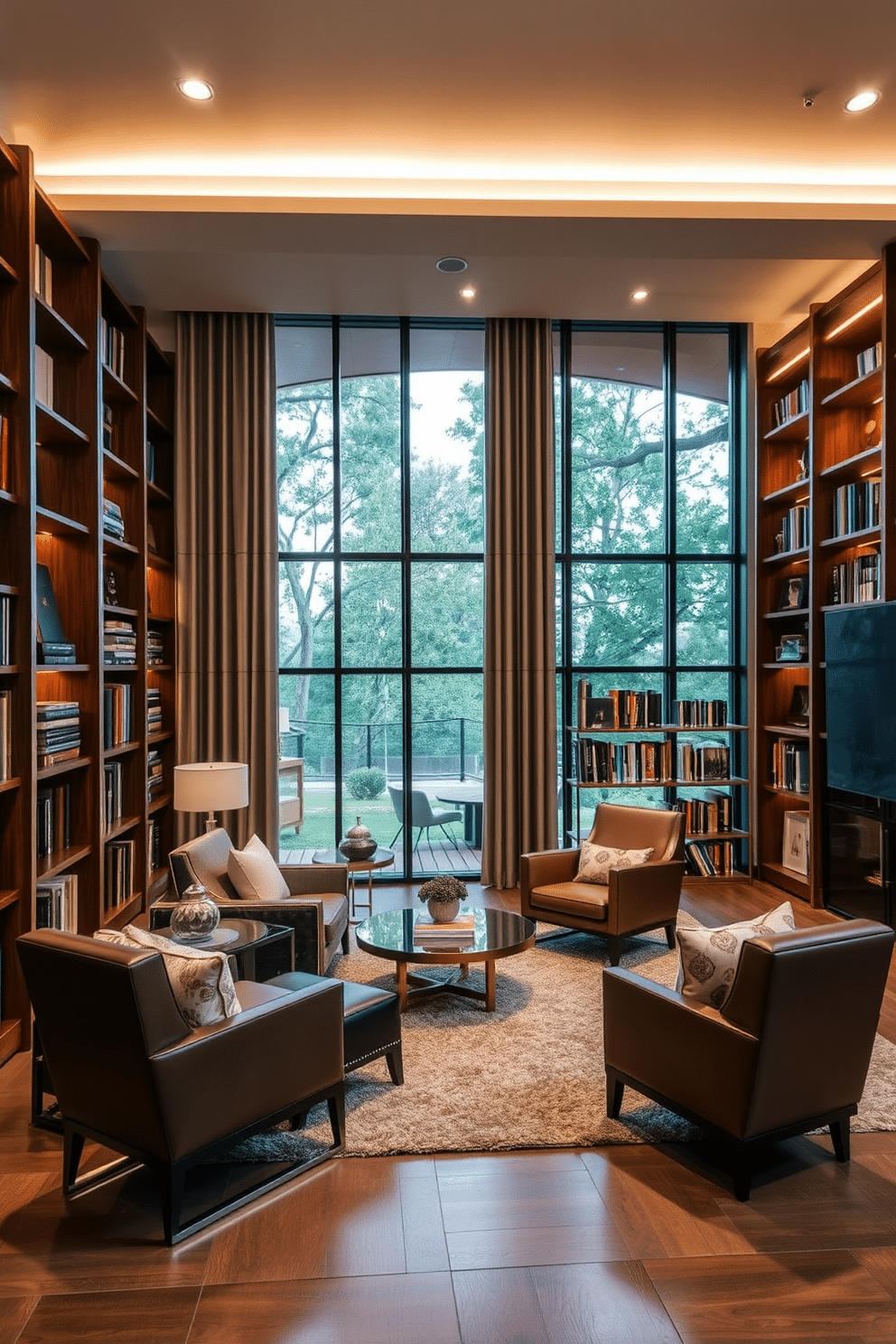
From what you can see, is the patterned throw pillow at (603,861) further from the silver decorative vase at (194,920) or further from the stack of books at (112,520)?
the stack of books at (112,520)

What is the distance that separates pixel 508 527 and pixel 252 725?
7.68 feet

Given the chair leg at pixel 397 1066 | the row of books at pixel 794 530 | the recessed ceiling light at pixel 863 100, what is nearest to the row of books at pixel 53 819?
the chair leg at pixel 397 1066

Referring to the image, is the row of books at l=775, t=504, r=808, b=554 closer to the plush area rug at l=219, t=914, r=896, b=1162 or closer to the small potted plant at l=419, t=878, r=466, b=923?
the plush area rug at l=219, t=914, r=896, b=1162

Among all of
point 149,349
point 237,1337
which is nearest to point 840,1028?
point 237,1337

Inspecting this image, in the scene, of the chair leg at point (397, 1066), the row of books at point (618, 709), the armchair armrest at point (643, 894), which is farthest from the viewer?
the row of books at point (618, 709)

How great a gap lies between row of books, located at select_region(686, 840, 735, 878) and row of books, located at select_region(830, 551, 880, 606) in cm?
202

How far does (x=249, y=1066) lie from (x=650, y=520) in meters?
5.24

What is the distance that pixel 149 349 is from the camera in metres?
5.93

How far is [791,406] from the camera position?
6250mm

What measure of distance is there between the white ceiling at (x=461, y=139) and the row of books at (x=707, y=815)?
3.59 meters

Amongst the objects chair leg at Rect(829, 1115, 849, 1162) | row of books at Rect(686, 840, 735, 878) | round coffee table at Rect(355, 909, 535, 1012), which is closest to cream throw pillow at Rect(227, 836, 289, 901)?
round coffee table at Rect(355, 909, 535, 1012)

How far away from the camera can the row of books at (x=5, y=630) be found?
11.9 ft

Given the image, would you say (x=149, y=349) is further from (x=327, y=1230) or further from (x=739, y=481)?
(x=327, y=1230)

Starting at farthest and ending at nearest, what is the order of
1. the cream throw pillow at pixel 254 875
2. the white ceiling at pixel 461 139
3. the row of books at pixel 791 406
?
1. the row of books at pixel 791 406
2. the cream throw pillow at pixel 254 875
3. the white ceiling at pixel 461 139
